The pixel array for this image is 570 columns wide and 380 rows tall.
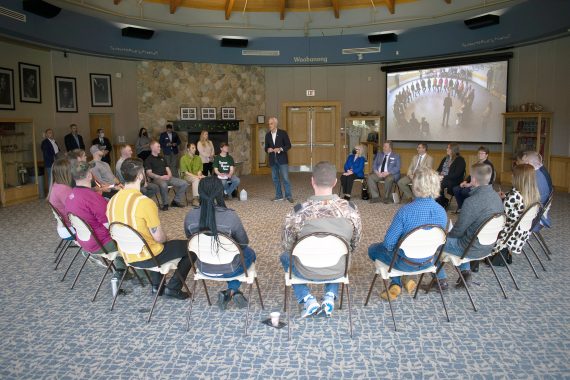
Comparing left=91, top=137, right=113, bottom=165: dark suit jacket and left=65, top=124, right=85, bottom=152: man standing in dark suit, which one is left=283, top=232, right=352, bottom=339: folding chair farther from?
left=91, top=137, right=113, bottom=165: dark suit jacket

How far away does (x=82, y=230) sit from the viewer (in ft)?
14.0

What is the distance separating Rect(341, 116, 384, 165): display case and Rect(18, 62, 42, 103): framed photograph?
27.7 feet

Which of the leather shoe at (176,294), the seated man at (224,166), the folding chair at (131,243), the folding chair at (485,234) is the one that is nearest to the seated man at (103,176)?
the seated man at (224,166)

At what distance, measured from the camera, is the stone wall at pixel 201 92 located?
13352 mm

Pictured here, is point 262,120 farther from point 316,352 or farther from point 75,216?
point 316,352

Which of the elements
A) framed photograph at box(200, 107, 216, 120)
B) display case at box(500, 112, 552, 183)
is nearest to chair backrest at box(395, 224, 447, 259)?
display case at box(500, 112, 552, 183)

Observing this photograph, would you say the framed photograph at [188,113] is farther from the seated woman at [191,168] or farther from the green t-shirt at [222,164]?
the green t-shirt at [222,164]

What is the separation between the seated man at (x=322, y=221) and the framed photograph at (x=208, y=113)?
10.8 metres

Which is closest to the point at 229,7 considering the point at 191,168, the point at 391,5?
the point at 391,5

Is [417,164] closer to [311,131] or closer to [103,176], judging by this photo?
[103,176]

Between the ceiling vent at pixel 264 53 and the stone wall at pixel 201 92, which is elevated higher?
the ceiling vent at pixel 264 53

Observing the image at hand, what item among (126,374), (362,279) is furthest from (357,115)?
(126,374)

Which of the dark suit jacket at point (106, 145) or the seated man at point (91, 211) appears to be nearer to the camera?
the seated man at point (91, 211)

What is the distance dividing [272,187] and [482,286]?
7.66 meters
